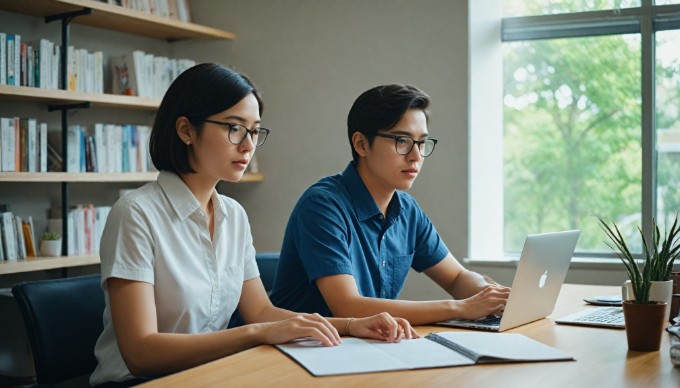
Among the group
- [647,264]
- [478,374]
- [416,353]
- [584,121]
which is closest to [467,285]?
[647,264]

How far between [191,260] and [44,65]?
6.97 ft

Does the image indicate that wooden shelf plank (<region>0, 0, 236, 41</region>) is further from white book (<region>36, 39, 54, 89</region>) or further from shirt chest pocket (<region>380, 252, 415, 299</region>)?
shirt chest pocket (<region>380, 252, 415, 299</region>)

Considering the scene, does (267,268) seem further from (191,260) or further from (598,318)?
(598,318)

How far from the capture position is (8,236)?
3.46 meters

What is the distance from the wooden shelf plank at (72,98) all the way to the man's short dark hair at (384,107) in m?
1.80

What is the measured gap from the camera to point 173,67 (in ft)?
14.0

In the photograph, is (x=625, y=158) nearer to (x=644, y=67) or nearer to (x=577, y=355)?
(x=644, y=67)

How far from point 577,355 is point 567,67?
2720mm

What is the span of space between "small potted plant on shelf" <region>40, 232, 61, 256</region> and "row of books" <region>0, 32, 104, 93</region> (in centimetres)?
→ 69

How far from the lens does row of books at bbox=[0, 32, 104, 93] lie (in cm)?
343

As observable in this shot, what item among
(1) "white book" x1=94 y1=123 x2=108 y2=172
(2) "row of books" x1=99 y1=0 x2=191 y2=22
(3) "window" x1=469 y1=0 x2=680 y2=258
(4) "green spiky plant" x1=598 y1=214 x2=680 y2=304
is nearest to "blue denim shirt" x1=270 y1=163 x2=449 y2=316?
(4) "green spiky plant" x1=598 y1=214 x2=680 y2=304

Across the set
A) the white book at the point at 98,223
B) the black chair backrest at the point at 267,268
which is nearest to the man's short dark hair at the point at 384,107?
the black chair backrest at the point at 267,268

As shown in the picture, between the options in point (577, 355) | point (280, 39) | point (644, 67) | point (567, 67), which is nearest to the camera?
point (577, 355)

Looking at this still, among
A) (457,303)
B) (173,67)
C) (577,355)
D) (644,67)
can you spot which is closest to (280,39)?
(173,67)
